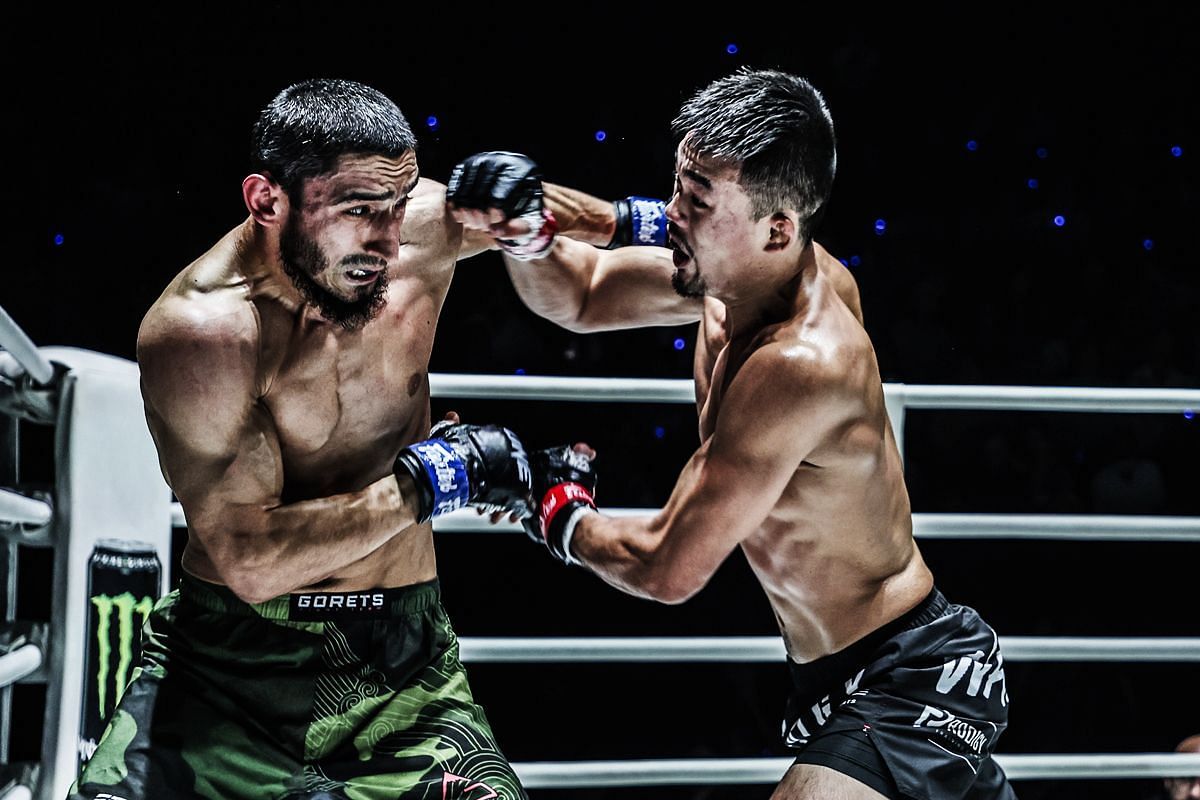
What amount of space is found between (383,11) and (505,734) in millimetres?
2665

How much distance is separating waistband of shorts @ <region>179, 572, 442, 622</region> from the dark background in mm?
2111

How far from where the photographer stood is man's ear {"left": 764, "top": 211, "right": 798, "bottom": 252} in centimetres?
196

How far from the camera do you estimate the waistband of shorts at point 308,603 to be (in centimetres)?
185

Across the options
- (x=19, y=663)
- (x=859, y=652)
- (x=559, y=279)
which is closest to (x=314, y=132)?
(x=559, y=279)

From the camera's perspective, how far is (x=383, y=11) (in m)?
4.61

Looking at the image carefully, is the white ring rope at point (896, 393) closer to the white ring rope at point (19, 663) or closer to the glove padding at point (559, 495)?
the glove padding at point (559, 495)

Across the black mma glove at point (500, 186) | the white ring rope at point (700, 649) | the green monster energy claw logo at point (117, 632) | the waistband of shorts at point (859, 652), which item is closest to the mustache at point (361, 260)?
the black mma glove at point (500, 186)

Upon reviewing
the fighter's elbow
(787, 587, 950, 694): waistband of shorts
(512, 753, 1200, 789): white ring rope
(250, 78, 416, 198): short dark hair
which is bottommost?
(512, 753, 1200, 789): white ring rope

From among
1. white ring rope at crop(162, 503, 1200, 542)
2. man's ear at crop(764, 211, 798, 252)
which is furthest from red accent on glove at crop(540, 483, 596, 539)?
man's ear at crop(764, 211, 798, 252)

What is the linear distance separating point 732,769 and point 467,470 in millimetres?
954

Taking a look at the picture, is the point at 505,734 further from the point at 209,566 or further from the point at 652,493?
the point at 209,566

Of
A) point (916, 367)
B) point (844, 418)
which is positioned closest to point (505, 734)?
point (916, 367)

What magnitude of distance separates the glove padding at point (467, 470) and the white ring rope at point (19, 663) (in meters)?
0.62

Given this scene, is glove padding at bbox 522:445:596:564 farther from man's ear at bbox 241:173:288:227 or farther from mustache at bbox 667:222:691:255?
man's ear at bbox 241:173:288:227
